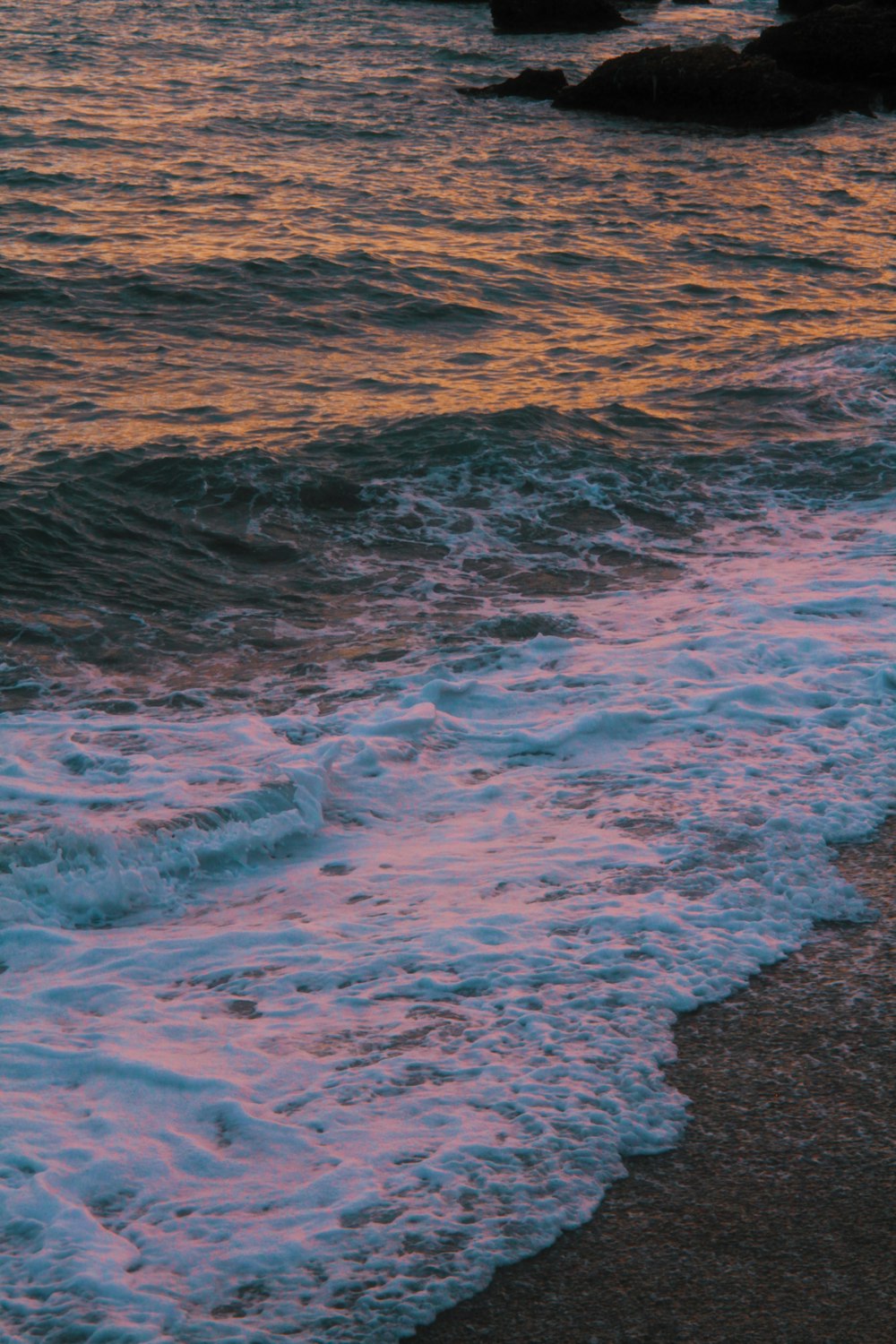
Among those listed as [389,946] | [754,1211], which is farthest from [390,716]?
[754,1211]

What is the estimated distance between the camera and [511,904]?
4.02 m

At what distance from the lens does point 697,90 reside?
66.3 feet

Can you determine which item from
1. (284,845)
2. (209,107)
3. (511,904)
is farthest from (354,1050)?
(209,107)

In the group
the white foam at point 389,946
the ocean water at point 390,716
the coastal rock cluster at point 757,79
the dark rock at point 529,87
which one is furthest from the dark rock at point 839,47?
the white foam at point 389,946

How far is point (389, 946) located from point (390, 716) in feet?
5.38

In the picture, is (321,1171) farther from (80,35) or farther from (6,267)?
(80,35)

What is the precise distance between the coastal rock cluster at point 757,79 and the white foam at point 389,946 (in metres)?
17.0

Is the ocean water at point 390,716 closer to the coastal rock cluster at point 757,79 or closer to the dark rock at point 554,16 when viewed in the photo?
the coastal rock cluster at point 757,79

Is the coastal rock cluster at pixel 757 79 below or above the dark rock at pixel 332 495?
above

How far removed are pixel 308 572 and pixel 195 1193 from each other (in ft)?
14.7

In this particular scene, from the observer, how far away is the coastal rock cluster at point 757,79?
66.4ft

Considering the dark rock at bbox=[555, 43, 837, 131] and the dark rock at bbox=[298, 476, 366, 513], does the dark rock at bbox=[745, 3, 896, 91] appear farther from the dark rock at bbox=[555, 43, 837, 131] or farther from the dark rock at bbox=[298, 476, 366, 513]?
the dark rock at bbox=[298, 476, 366, 513]

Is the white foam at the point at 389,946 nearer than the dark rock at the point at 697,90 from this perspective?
Yes

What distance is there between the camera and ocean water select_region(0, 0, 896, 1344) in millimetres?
2975
